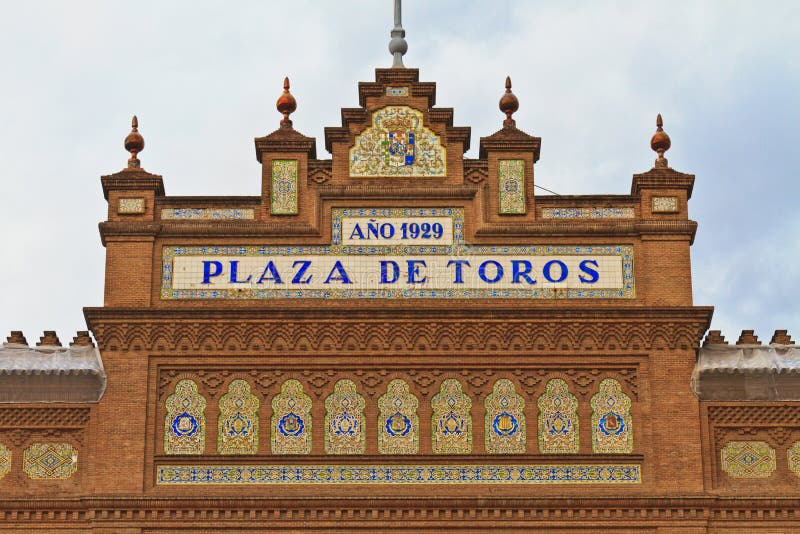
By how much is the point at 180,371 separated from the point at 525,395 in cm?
489

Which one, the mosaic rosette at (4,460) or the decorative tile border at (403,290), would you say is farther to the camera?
the decorative tile border at (403,290)

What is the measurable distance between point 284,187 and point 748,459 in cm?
774

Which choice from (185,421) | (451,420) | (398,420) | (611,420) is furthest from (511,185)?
(185,421)

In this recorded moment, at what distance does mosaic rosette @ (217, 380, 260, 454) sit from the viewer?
94.9ft

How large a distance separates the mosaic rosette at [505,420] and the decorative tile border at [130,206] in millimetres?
5765

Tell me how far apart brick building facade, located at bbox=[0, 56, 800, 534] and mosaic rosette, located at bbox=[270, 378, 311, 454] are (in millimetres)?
31

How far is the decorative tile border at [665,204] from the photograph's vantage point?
3020 cm

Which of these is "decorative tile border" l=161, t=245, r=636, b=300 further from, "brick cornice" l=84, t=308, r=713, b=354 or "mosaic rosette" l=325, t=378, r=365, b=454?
"mosaic rosette" l=325, t=378, r=365, b=454

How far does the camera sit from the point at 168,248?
30.1 meters

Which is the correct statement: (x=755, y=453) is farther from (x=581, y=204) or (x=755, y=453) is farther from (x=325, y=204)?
(x=325, y=204)

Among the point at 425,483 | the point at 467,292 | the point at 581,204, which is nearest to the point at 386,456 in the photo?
the point at 425,483

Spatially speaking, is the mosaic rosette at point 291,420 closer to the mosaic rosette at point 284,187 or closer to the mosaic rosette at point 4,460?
the mosaic rosette at point 284,187

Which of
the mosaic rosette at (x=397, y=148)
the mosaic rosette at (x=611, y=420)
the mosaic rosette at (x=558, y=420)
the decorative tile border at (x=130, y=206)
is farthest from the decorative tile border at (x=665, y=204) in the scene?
the decorative tile border at (x=130, y=206)

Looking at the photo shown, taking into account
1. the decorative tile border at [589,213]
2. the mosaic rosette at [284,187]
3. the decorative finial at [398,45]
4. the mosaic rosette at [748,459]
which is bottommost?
the mosaic rosette at [748,459]
